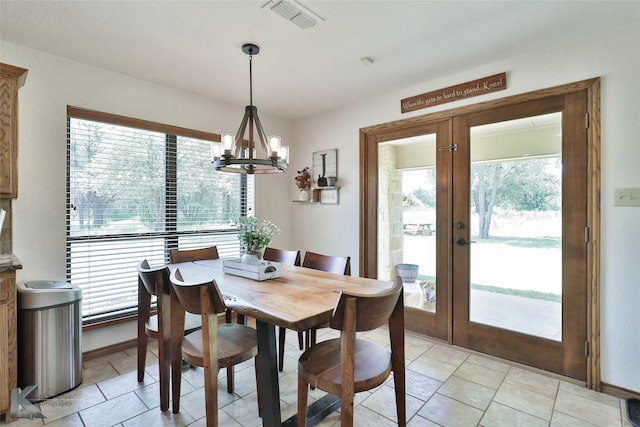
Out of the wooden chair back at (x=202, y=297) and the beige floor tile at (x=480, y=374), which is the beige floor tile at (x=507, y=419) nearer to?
the beige floor tile at (x=480, y=374)

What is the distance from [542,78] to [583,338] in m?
1.94

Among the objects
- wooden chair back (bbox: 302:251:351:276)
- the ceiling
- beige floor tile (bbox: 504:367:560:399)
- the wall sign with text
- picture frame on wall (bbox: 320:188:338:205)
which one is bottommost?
beige floor tile (bbox: 504:367:560:399)

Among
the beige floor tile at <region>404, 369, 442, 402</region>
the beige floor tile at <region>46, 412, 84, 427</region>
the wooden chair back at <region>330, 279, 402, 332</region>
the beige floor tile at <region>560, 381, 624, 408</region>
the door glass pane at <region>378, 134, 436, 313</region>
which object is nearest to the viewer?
the wooden chair back at <region>330, 279, 402, 332</region>

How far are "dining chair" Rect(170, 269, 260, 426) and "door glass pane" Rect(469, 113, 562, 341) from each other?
2065 millimetres

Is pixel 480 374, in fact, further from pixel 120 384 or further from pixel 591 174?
pixel 120 384

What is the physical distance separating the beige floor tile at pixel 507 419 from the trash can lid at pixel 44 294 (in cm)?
281

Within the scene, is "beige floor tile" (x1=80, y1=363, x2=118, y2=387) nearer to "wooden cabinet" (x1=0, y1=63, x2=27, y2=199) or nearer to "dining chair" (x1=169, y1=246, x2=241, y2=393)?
"dining chair" (x1=169, y1=246, x2=241, y2=393)

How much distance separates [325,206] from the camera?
3.91 metres

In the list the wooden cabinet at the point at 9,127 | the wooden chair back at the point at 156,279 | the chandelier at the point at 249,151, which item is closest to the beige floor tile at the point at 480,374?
the chandelier at the point at 249,151

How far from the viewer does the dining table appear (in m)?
1.44

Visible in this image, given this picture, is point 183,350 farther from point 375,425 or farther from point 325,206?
point 325,206

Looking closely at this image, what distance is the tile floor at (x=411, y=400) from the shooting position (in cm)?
188

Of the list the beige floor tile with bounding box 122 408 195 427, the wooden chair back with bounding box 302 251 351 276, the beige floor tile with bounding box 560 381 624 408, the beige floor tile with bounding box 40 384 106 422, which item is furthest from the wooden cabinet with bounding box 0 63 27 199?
the beige floor tile with bounding box 560 381 624 408

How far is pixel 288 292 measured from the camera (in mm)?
1793
